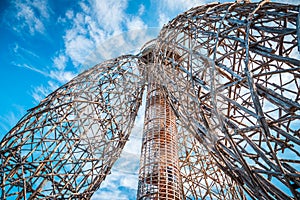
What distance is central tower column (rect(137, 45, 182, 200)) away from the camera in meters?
10.8

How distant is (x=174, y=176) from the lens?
37.8 feet

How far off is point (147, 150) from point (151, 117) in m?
2.41

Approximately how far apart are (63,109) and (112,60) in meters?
5.14

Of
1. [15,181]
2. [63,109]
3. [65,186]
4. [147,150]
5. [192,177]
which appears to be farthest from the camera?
[192,177]

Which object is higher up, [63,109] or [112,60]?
[112,60]

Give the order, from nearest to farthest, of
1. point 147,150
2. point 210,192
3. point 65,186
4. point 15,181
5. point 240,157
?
point 240,157, point 15,181, point 65,186, point 147,150, point 210,192

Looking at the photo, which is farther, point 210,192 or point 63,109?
point 210,192

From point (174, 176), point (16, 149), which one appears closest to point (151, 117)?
point (174, 176)

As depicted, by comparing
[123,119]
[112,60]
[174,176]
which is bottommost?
[174,176]

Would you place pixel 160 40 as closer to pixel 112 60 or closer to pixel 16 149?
pixel 112 60

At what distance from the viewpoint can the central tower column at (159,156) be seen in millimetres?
10797

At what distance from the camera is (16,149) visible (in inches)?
438

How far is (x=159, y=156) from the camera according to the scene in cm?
1208

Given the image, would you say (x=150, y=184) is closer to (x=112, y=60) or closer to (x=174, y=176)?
(x=174, y=176)
